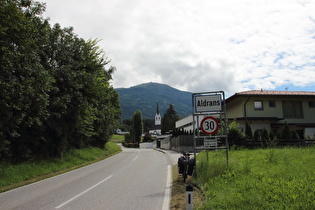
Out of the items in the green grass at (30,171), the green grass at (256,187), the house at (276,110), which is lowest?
the green grass at (30,171)

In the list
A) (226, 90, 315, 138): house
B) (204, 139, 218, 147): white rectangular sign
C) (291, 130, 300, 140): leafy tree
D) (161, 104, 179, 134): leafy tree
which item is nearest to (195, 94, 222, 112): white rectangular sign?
(204, 139, 218, 147): white rectangular sign

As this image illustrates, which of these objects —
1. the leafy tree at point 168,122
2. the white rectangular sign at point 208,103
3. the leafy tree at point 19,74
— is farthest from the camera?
the leafy tree at point 168,122

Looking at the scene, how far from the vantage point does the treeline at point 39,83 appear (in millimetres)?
10398

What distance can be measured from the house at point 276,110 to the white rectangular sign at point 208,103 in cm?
1846

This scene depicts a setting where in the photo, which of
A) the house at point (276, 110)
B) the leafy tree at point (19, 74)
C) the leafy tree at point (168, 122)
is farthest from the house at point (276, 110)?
the leafy tree at point (168, 122)

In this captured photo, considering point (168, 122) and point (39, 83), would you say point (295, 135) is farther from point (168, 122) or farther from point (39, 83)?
point (168, 122)

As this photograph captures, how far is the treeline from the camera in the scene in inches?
409

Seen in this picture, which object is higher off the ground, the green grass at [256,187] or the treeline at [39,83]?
the treeline at [39,83]

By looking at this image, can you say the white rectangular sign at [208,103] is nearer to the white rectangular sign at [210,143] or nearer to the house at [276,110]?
the white rectangular sign at [210,143]

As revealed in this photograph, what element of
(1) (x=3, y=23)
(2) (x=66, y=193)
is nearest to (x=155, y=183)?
(2) (x=66, y=193)

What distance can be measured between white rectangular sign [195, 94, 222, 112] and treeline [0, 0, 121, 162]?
296 inches

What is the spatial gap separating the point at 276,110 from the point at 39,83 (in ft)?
81.3

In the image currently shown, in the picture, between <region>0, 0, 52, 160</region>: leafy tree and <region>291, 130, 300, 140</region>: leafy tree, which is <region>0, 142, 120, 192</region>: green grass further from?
<region>291, 130, 300, 140</region>: leafy tree

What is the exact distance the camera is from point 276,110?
2825 cm
